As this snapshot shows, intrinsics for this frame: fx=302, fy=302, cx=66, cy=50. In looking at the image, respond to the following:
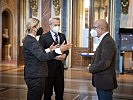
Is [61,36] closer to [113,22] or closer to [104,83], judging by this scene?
[104,83]

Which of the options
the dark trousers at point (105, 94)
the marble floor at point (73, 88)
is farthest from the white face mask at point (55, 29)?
A: the marble floor at point (73, 88)

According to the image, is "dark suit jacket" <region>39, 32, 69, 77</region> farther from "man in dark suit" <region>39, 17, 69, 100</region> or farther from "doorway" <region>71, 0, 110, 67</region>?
"doorway" <region>71, 0, 110, 67</region>

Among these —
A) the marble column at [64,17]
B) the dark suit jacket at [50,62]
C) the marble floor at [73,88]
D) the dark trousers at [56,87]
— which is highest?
the marble column at [64,17]

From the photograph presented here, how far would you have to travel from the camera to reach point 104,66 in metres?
3.41

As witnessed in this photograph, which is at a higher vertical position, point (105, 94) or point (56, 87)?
point (105, 94)

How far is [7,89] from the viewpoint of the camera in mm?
6898

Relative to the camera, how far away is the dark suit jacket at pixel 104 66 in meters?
3.41

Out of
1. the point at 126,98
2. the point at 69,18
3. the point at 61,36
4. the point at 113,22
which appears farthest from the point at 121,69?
the point at 61,36

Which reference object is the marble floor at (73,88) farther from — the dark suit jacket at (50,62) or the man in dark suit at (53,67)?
the dark suit jacket at (50,62)

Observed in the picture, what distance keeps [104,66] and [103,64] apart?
3 centimetres

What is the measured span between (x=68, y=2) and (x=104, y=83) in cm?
825

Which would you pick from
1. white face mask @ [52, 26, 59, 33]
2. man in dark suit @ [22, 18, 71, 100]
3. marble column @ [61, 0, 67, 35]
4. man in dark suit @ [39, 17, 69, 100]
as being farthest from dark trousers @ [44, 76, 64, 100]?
marble column @ [61, 0, 67, 35]

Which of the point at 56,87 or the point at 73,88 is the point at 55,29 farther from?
the point at 73,88

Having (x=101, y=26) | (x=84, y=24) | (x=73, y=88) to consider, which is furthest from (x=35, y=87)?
(x=84, y=24)
